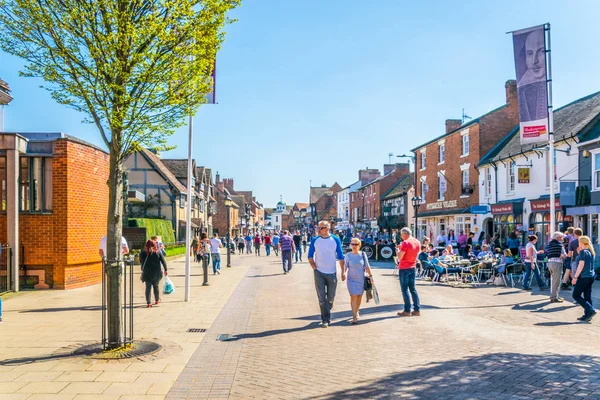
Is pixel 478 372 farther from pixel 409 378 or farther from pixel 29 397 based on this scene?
pixel 29 397

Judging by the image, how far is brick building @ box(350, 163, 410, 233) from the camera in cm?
5941

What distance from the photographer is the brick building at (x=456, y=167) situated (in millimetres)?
31422

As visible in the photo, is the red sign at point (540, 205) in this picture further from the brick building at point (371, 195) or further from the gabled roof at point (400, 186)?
the brick building at point (371, 195)

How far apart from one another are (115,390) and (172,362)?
128cm

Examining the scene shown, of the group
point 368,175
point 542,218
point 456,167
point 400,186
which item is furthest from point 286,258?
point 368,175

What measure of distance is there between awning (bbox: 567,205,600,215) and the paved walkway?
1353 centimetres

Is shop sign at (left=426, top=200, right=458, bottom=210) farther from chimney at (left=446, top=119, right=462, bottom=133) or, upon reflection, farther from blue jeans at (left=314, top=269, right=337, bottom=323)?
blue jeans at (left=314, top=269, right=337, bottom=323)

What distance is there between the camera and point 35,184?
14562 millimetres

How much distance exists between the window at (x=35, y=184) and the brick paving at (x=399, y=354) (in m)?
6.31

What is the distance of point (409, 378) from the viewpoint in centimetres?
618

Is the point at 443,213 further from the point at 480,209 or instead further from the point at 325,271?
the point at 325,271

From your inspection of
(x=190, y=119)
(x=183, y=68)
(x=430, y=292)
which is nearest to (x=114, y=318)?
(x=183, y=68)

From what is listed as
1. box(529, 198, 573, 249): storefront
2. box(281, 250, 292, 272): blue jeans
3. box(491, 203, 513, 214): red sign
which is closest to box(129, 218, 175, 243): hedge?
box(281, 250, 292, 272): blue jeans

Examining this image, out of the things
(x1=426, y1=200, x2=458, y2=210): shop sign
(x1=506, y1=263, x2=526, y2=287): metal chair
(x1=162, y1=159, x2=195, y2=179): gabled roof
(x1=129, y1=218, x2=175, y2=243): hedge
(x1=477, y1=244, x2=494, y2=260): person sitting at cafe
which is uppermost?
(x1=162, y1=159, x2=195, y2=179): gabled roof
